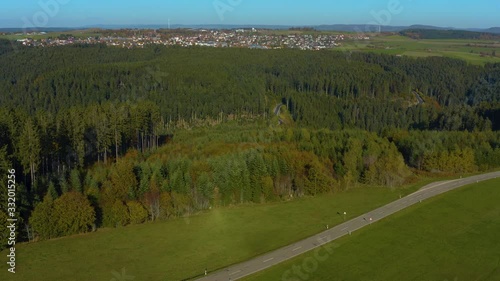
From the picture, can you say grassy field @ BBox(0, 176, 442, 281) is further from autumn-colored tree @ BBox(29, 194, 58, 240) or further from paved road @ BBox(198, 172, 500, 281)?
paved road @ BBox(198, 172, 500, 281)

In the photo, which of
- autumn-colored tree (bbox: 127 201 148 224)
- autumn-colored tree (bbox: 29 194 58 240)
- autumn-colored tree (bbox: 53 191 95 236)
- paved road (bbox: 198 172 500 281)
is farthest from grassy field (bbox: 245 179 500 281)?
autumn-colored tree (bbox: 29 194 58 240)

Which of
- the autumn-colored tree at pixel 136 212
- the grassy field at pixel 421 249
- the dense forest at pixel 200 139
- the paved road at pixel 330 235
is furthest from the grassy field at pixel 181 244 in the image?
the grassy field at pixel 421 249

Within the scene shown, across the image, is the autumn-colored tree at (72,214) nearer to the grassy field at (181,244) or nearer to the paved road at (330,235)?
the grassy field at (181,244)

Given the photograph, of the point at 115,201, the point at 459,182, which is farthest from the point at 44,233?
the point at 459,182

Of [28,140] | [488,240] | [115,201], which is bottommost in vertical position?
[488,240]

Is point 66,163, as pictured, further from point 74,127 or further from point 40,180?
point 40,180

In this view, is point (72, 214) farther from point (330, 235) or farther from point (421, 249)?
point (421, 249)

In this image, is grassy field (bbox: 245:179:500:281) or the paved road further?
grassy field (bbox: 245:179:500:281)
